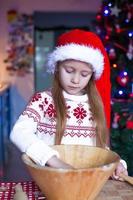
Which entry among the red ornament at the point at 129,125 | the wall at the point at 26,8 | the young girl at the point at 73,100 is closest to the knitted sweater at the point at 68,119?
the young girl at the point at 73,100

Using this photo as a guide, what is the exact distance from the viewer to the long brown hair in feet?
4.24

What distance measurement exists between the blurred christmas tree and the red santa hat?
1.50 metres

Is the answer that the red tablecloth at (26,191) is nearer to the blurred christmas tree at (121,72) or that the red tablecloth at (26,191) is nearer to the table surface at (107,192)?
the table surface at (107,192)

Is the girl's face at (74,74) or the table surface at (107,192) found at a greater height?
the girl's face at (74,74)

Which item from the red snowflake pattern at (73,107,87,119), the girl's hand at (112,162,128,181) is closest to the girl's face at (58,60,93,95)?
the red snowflake pattern at (73,107,87,119)

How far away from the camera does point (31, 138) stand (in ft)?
3.43

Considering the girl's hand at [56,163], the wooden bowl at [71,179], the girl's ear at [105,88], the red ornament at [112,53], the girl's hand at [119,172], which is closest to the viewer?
the wooden bowl at [71,179]

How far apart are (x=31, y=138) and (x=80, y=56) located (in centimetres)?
35

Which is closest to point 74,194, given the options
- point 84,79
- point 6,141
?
point 84,79

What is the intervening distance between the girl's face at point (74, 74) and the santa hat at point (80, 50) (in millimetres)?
23

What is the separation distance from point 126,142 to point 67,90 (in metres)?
1.66

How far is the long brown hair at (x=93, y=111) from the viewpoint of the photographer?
1291mm

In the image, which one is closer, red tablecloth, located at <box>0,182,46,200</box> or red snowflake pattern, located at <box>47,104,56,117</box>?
red tablecloth, located at <box>0,182,46,200</box>

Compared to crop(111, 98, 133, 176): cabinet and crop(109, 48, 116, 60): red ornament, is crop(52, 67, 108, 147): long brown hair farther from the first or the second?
crop(109, 48, 116, 60): red ornament
